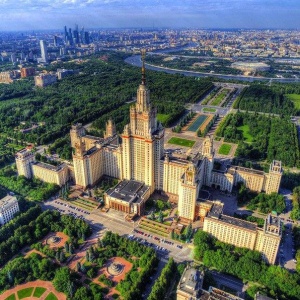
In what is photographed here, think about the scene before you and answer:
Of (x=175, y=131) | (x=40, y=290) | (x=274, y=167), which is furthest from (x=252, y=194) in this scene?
(x=40, y=290)

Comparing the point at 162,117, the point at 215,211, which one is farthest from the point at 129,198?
the point at 162,117

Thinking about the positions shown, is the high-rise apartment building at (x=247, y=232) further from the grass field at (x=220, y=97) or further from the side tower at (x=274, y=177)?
the grass field at (x=220, y=97)

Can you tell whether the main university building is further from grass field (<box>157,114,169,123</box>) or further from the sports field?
grass field (<box>157,114,169,123</box>)

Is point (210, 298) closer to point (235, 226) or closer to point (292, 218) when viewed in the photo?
point (235, 226)

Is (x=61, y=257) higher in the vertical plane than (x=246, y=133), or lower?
lower

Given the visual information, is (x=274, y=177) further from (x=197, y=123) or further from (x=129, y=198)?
(x=197, y=123)

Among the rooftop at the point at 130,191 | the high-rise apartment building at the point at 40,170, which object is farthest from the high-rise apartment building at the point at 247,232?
the high-rise apartment building at the point at 40,170
